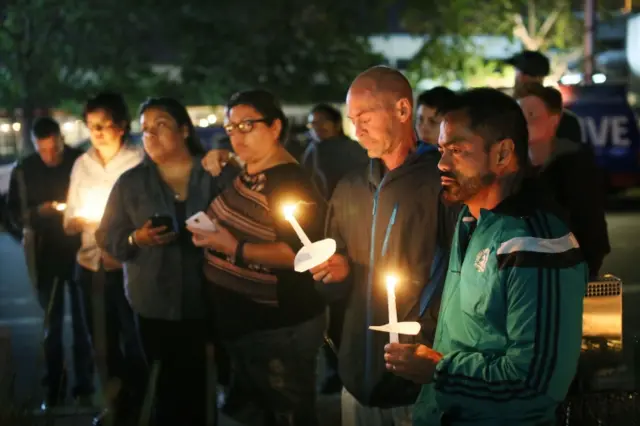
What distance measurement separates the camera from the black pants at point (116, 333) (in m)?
5.24

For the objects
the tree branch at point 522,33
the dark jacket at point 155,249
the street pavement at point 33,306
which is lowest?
the street pavement at point 33,306

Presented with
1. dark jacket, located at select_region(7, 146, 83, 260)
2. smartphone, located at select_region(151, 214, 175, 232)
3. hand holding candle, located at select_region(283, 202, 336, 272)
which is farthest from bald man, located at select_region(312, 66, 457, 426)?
dark jacket, located at select_region(7, 146, 83, 260)

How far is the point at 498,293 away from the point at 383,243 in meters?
1.08

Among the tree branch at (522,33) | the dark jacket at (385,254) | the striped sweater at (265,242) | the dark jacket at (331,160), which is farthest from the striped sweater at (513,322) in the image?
the tree branch at (522,33)

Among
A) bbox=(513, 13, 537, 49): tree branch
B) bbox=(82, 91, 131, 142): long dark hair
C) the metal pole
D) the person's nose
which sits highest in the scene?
bbox=(513, 13, 537, 49): tree branch

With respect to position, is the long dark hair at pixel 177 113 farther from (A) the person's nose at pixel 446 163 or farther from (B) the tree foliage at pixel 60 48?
(B) the tree foliage at pixel 60 48

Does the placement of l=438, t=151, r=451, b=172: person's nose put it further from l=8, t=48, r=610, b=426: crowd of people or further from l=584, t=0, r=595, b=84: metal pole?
l=584, t=0, r=595, b=84: metal pole

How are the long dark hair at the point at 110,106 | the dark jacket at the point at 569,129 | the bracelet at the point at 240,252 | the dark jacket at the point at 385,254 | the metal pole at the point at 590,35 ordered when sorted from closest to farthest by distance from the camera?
the dark jacket at the point at 385,254 → the bracelet at the point at 240,252 → the dark jacket at the point at 569,129 → the long dark hair at the point at 110,106 → the metal pole at the point at 590,35

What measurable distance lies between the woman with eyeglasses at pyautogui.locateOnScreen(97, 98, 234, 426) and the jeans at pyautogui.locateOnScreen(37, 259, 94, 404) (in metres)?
1.67

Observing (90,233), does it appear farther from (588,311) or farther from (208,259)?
(588,311)

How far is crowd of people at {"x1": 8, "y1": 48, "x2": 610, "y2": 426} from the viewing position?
7.13 ft

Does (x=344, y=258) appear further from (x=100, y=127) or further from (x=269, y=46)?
(x=269, y=46)

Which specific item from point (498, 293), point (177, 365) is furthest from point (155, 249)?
point (498, 293)

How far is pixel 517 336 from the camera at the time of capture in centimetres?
210
